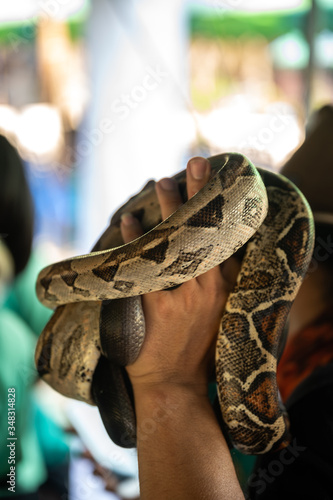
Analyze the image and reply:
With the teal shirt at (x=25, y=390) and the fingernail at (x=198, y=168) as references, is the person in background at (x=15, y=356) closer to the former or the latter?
the teal shirt at (x=25, y=390)

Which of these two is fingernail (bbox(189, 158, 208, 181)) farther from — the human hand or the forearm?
the forearm

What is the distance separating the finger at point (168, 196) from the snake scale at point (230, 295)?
0.37 ft

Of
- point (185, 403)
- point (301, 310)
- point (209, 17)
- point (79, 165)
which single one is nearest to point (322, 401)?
point (185, 403)

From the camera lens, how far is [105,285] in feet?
3.47

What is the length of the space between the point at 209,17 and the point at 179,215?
3637 mm

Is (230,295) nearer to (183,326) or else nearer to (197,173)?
(183,326)

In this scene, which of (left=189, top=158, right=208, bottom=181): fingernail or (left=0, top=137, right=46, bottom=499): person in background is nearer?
(left=189, top=158, right=208, bottom=181): fingernail

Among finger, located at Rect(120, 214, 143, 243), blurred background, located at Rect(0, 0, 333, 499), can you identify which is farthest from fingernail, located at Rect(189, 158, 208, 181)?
blurred background, located at Rect(0, 0, 333, 499)

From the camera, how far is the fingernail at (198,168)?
A: 1.11 m

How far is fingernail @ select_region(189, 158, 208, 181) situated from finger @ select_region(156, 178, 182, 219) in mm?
76

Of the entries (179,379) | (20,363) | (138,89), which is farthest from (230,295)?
(138,89)

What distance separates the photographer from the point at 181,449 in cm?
101

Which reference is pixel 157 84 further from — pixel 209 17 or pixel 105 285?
pixel 105 285

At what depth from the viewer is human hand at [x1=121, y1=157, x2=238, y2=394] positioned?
3.65ft
